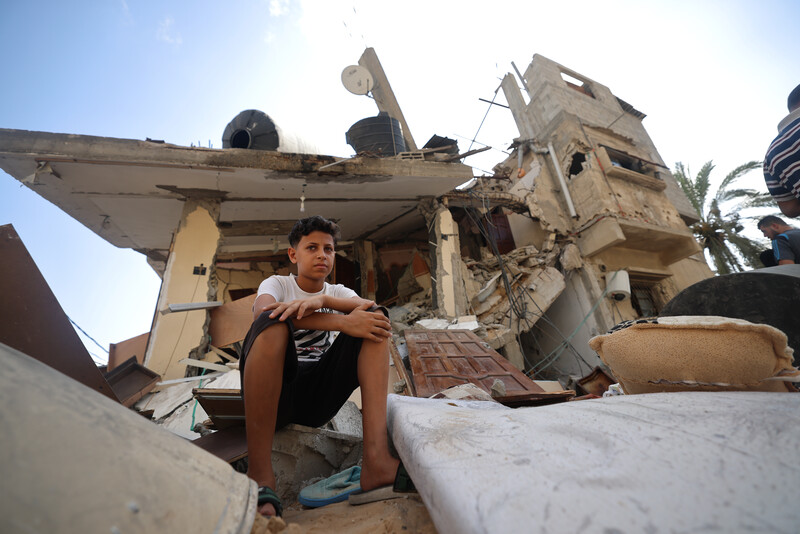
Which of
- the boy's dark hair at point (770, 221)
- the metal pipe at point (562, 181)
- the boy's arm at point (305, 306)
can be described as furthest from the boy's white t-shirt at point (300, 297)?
the metal pipe at point (562, 181)

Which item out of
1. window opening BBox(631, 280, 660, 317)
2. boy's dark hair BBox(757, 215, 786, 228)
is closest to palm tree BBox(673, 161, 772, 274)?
window opening BBox(631, 280, 660, 317)

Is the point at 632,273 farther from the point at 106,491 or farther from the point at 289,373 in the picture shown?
the point at 106,491

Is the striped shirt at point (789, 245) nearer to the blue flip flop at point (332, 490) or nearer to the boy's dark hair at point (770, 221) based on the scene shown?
the boy's dark hair at point (770, 221)

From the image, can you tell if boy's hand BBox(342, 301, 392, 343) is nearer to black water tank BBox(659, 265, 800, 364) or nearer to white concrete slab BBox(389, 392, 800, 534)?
white concrete slab BBox(389, 392, 800, 534)

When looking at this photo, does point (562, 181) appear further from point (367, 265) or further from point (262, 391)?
point (262, 391)

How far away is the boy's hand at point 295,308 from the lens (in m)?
1.26

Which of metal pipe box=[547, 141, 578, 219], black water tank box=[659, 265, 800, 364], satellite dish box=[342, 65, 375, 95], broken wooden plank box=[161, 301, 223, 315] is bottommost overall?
black water tank box=[659, 265, 800, 364]

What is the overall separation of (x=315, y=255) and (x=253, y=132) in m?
5.46

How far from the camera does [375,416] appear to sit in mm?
1283

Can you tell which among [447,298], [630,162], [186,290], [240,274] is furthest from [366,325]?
[630,162]

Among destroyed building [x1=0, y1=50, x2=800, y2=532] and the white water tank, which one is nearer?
destroyed building [x1=0, y1=50, x2=800, y2=532]

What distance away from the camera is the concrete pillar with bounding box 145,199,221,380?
156 inches

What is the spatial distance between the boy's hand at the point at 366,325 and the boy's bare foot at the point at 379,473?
474 mm

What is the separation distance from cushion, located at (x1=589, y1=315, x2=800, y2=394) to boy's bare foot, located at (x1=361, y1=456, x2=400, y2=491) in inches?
38.4
